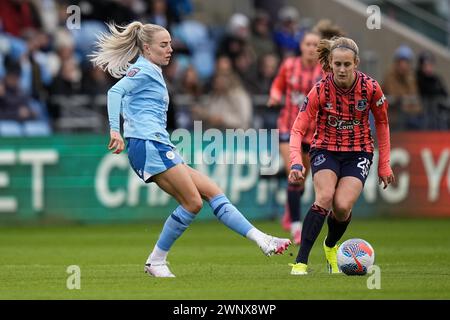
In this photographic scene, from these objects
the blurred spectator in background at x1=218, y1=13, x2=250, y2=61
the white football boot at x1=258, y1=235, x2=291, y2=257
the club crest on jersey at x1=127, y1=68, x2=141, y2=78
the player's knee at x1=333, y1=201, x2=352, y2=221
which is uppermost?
the blurred spectator in background at x1=218, y1=13, x2=250, y2=61

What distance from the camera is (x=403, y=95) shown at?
813 inches

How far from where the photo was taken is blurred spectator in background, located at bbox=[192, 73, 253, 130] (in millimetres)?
19453

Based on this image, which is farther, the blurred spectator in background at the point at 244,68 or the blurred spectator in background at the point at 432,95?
the blurred spectator in background at the point at 244,68

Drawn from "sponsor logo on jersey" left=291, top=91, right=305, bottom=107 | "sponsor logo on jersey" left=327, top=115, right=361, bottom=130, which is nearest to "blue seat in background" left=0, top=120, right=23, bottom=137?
"sponsor logo on jersey" left=291, top=91, right=305, bottom=107

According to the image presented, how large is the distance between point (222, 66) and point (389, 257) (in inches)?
290

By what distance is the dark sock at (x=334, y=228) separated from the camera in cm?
1071

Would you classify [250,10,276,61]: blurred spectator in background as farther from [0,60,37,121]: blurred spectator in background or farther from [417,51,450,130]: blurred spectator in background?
[0,60,37,121]: blurred spectator in background

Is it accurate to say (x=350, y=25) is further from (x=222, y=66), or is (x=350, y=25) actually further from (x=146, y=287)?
(x=146, y=287)

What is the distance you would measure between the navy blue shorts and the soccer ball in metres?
0.58

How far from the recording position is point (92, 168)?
1855 cm

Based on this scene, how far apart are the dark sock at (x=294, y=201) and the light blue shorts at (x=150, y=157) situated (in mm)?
4658

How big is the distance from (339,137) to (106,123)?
9400 mm

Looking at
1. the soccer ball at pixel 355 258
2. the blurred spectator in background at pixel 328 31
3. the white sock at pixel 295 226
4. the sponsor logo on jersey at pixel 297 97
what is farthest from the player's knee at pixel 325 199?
the sponsor logo on jersey at pixel 297 97

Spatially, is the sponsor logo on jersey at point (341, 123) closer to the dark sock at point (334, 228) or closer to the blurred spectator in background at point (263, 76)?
the dark sock at point (334, 228)
